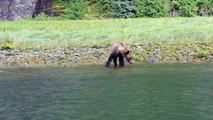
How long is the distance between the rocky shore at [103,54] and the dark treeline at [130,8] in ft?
56.0

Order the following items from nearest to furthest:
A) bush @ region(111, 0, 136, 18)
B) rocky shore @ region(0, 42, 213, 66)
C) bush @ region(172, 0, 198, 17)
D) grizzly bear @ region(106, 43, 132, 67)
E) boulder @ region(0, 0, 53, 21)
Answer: grizzly bear @ region(106, 43, 132, 67) → rocky shore @ region(0, 42, 213, 66) → bush @ region(111, 0, 136, 18) → bush @ region(172, 0, 198, 17) → boulder @ region(0, 0, 53, 21)

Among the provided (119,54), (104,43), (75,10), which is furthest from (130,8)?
(119,54)

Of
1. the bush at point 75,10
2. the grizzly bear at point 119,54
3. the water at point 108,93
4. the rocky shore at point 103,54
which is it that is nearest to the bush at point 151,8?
the bush at point 75,10

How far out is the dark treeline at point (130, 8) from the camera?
138ft

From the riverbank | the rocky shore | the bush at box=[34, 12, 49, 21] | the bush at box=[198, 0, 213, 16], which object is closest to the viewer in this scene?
the rocky shore

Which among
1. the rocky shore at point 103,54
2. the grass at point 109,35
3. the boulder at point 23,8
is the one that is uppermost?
the boulder at point 23,8

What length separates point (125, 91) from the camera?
14.6 m

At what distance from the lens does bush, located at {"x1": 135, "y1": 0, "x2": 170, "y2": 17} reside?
42.4m

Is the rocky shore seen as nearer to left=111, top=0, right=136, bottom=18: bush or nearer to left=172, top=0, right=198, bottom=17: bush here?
left=111, top=0, right=136, bottom=18: bush

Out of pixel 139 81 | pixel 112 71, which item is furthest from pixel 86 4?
pixel 139 81

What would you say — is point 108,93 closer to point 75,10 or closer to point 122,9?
point 122,9

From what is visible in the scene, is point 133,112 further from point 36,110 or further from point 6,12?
point 6,12

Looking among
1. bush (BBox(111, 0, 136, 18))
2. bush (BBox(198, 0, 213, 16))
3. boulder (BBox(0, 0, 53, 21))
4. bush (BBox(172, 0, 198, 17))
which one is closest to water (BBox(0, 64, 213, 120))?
bush (BBox(111, 0, 136, 18))

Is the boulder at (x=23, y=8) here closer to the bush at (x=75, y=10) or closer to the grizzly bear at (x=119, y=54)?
the bush at (x=75, y=10)
